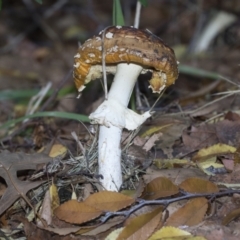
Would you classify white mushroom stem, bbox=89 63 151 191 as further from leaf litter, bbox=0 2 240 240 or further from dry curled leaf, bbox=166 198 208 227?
dry curled leaf, bbox=166 198 208 227

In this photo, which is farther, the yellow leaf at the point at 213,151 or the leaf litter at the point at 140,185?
the yellow leaf at the point at 213,151

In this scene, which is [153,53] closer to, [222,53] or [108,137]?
[108,137]

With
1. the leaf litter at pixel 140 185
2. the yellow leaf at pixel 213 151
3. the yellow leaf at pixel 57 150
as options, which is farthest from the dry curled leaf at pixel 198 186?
the yellow leaf at pixel 57 150

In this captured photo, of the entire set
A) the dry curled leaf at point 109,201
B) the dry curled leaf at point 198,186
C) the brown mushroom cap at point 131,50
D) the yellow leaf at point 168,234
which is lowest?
the yellow leaf at point 168,234

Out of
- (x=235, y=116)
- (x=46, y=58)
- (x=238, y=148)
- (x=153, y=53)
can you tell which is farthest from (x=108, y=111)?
(x=46, y=58)

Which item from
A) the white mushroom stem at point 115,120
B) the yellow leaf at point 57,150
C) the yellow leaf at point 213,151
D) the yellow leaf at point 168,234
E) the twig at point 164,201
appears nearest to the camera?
the yellow leaf at point 168,234

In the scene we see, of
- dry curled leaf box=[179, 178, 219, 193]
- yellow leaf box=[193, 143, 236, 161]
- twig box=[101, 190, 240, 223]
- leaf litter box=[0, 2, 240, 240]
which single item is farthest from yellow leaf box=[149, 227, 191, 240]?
yellow leaf box=[193, 143, 236, 161]

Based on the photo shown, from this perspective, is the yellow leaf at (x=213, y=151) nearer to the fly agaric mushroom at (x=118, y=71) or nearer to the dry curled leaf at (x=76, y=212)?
the fly agaric mushroom at (x=118, y=71)

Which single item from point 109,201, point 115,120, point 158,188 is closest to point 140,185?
point 158,188

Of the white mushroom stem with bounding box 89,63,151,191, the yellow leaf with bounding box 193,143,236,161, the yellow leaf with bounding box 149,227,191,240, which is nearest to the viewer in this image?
the yellow leaf with bounding box 149,227,191,240
